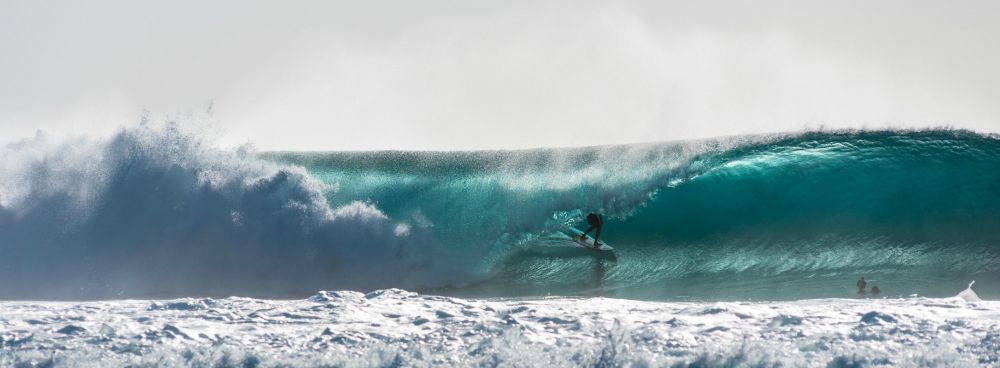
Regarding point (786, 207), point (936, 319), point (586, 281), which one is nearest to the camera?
point (936, 319)

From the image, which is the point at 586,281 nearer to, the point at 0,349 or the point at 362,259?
the point at 362,259

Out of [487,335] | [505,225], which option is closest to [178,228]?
[505,225]

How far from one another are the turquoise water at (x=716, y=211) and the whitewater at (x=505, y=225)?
34mm

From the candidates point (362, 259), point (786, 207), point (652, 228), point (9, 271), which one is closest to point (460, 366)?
point (362, 259)

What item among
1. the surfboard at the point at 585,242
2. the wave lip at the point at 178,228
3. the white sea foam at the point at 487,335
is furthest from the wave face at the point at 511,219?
the white sea foam at the point at 487,335

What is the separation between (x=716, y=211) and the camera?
40.4 ft

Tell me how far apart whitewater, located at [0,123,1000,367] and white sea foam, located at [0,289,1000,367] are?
0.16 m

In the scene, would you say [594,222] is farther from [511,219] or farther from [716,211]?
[716,211]

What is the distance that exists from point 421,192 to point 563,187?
78.3 inches

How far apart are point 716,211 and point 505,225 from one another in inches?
113

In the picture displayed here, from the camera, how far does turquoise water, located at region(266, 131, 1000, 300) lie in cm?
1051

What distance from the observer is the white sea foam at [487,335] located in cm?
613

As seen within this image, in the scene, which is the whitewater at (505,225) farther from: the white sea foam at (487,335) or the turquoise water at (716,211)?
the white sea foam at (487,335)

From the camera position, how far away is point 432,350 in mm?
6383
